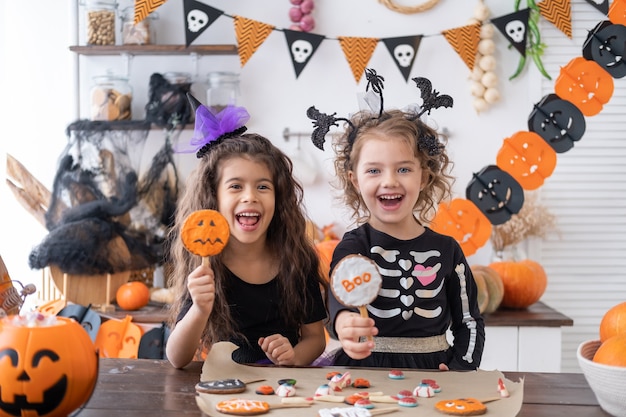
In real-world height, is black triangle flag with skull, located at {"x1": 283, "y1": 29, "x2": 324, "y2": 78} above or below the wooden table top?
above

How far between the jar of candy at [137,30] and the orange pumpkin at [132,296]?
108 cm

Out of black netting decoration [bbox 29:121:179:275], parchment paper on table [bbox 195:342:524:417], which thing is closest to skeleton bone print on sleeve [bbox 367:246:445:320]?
parchment paper on table [bbox 195:342:524:417]

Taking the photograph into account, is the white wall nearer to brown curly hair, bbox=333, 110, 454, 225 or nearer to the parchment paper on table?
brown curly hair, bbox=333, 110, 454, 225

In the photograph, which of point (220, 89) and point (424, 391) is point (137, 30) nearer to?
point (220, 89)

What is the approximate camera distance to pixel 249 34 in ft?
10.9

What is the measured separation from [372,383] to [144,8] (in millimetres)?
Answer: 2261

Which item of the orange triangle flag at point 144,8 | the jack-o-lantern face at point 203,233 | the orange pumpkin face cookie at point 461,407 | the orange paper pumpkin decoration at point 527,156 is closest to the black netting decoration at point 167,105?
the orange triangle flag at point 144,8

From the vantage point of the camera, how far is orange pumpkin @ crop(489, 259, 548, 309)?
10.1 ft

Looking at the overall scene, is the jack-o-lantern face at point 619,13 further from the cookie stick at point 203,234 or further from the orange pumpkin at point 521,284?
the cookie stick at point 203,234

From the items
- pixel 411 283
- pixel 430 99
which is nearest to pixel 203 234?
pixel 411 283

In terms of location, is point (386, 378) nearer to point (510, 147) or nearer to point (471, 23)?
point (510, 147)

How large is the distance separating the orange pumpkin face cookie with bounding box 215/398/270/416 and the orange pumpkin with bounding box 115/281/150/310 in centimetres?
191

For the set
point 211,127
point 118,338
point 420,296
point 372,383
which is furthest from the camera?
point 118,338

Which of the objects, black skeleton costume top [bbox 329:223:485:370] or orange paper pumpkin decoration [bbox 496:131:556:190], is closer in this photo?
black skeleton costume top [bbox 329:223:485:370]
